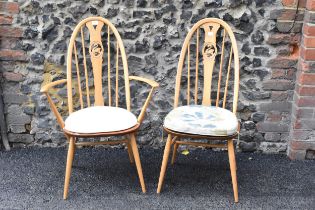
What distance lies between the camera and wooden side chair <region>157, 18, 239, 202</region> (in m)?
2.57

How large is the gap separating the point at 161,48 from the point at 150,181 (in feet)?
3.15

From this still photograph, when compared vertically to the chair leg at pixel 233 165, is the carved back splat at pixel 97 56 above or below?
above

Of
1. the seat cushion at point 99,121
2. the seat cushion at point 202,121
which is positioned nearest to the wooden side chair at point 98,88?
the seat cushion at point 99,121

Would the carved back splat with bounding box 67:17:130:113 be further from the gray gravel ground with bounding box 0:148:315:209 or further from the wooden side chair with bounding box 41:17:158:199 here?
the gray gravel ground with bounding box 0:148:315:209

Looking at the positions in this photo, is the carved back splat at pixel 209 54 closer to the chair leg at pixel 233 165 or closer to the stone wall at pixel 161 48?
the stone wall at pixel 161 48

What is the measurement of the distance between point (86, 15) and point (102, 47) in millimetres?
285

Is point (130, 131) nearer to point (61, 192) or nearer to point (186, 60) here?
point (61, 192)

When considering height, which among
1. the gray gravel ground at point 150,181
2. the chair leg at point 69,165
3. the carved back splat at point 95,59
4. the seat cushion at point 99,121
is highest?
the carved back splat at point 95,59

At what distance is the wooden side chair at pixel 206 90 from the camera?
8.44 ft

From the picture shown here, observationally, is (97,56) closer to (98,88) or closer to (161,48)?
(98,88)

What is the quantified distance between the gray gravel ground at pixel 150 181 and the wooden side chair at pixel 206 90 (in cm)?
15

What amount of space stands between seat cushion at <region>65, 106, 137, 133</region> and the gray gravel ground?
471 mm

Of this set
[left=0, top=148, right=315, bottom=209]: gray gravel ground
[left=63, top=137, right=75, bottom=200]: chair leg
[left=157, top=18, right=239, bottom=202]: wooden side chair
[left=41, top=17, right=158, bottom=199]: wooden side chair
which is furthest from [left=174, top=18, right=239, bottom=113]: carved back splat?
[left=63, top=137, right=75, bottom=200]: chair leg

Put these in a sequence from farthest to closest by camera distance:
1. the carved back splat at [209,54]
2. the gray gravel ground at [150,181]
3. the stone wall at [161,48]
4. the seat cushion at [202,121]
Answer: the stone wall at [161,48]
the carved back splat at [209,54]
the gray gravel ground at [150,181]
the seat cushion at [202,121]
